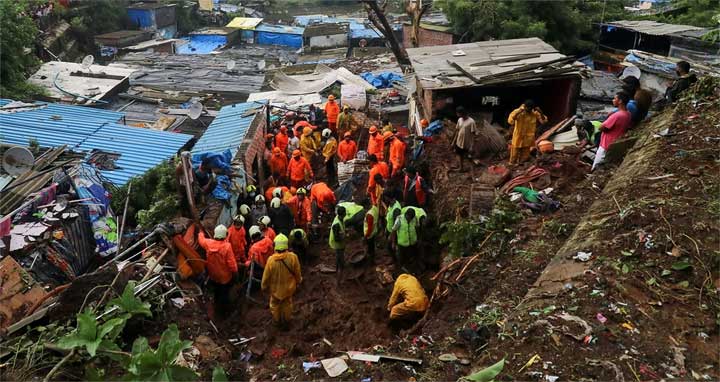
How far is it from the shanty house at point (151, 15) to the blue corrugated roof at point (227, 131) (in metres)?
23.1

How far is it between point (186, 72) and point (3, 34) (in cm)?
784

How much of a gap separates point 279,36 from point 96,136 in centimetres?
2644

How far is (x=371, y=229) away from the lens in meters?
9.13

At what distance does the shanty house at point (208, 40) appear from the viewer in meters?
34.0

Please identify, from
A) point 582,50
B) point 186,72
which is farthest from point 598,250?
point 186,72

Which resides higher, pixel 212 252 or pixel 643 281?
pixel 643 281

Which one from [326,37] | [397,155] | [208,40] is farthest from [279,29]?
[397,155]

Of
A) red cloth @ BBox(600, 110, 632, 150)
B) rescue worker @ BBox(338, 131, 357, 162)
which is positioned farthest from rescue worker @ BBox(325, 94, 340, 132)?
red cloth @ BBox(600, 110, 632, 150)

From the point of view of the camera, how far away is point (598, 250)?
226 inches

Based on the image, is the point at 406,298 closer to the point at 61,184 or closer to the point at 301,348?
the point at 301,348

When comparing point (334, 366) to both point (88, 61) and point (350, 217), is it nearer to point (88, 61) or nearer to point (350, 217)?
point (350, 217)

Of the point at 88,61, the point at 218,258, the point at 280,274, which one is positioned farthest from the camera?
the point at 88,61

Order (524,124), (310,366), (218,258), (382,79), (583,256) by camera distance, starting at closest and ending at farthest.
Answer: (310,366), (583,256), (218,258), (524,124), (382,79)

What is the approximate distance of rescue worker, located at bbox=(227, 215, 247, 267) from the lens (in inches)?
332
